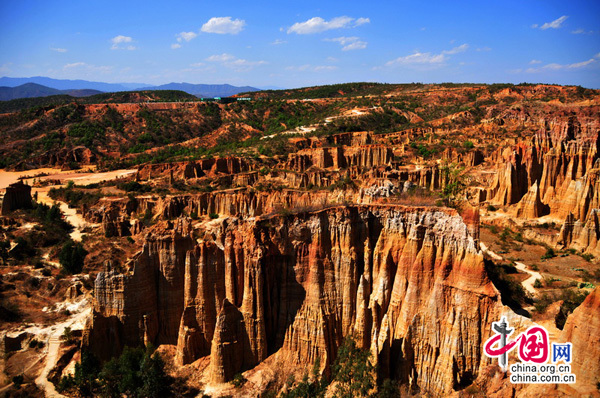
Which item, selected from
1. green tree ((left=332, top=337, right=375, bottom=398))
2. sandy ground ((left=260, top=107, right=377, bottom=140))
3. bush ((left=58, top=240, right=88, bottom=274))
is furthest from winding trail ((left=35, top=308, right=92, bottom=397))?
sandy ground ((left=260, top=107, right=377, bottom=140))

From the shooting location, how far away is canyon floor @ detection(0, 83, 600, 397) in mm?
17500

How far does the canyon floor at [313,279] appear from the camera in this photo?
1750 cm

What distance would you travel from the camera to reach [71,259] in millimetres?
35719

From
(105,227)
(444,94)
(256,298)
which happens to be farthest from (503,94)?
(256,298)

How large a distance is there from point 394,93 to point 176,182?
3610 inches

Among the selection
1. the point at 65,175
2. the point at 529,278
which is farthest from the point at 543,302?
the point at 65,175

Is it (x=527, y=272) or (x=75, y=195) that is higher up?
(x=75, y=195)

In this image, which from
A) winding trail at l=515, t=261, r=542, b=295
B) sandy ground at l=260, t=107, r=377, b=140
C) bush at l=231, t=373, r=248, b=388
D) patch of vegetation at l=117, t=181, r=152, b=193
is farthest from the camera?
sandy ground at l=260, t=107, r=377, b=140

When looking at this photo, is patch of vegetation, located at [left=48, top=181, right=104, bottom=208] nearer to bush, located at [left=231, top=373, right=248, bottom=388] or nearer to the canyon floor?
the canyon floor

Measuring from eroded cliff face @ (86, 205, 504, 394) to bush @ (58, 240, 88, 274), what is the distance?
16490 millimetres

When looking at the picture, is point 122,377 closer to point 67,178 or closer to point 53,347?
point 53,347

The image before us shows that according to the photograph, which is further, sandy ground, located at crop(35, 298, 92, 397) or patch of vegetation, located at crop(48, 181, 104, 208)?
patch of vegetation, located at crop(48, 181, 104, 208)

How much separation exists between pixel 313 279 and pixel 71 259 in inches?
984

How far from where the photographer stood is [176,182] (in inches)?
2336
